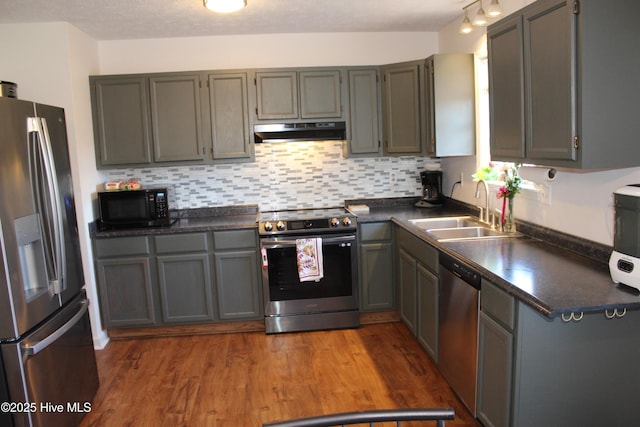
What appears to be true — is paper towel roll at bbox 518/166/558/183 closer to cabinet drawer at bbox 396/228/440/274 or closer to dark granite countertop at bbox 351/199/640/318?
dark granite countertop at bbox 351/199/640/318

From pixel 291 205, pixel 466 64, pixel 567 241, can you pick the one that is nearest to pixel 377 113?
pixel 466 64

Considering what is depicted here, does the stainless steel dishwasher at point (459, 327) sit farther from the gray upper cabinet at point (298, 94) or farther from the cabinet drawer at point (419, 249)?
the gray upper cabinet at point (298, 94)

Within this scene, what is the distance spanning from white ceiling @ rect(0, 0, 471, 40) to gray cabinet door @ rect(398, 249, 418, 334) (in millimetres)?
1805

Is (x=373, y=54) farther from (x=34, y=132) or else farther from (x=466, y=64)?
(x=34, y=132)

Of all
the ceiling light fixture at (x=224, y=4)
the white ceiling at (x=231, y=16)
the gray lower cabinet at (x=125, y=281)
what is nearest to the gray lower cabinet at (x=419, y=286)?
the white ceiling at (x=231, y=16)

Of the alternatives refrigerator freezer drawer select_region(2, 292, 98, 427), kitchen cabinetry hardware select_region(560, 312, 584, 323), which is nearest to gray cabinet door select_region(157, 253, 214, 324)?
refrigerator freezer drawer select_region(2, 292, 98, 427)

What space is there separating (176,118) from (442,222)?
2.28 metres

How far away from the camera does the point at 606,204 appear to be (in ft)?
7.91

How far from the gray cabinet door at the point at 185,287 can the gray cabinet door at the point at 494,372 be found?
2292mm

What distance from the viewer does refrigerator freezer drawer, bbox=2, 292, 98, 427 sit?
7.59 ft

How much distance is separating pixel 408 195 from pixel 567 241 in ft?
6.85

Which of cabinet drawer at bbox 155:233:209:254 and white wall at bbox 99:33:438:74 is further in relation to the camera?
white wall at bbox 99:33:438:74

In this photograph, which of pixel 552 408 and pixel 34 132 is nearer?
pixel 552 408

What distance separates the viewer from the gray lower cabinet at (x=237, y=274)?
4.00 meters
